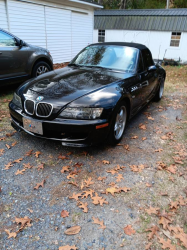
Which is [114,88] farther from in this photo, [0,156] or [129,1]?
[129,1]

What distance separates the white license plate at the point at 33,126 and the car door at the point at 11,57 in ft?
9.83

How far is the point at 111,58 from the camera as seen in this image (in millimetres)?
4293

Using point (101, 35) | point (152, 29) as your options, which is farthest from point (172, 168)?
point (101, 35)

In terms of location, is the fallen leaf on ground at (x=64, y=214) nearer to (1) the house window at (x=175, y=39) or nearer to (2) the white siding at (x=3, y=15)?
(2) the white siding at (x=3, y=15)

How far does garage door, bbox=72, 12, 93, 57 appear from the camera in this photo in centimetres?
1216

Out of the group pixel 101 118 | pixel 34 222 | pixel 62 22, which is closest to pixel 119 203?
pixel 34 222

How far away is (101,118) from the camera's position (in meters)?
2.94

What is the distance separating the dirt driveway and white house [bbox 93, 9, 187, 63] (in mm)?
15670

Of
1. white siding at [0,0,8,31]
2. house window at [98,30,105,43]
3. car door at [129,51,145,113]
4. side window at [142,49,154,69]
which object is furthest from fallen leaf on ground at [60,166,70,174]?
house window at [98,30,105,43]

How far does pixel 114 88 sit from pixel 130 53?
1409 mm

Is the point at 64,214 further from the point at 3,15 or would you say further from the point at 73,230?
the point at 3,15

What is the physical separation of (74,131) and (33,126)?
2.01 feet

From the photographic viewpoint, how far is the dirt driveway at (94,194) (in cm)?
199

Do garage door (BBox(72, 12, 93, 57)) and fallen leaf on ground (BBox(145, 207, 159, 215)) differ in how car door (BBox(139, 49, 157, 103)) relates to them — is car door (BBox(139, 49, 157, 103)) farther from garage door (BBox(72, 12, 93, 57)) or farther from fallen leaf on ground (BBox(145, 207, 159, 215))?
garage door (BBox(72, 12, 93, 57))
